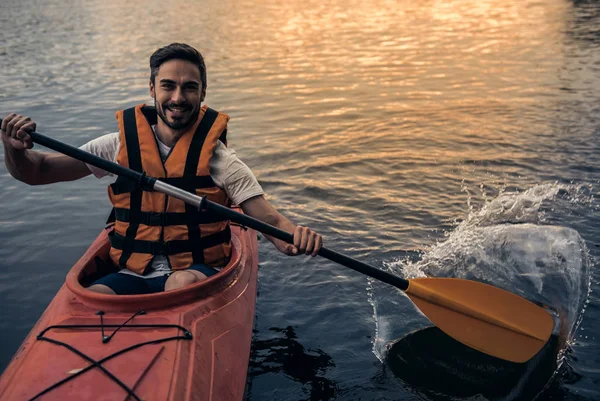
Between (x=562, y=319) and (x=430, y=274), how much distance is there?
41.8 inches

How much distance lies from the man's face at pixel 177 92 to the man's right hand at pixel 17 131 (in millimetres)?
652

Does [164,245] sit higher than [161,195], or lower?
lower

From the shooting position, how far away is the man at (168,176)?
3.30 m

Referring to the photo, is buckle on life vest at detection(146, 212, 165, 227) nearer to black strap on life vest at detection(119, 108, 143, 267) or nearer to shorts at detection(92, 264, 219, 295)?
black strap on life vest at detection(119, 108, 143, 267)

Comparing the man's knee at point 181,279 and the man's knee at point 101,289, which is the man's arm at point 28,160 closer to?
the man's knee at point 101,289

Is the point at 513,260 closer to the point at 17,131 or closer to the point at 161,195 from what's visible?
the point at 161,195

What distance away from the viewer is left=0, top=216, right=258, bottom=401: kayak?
2.68 metres

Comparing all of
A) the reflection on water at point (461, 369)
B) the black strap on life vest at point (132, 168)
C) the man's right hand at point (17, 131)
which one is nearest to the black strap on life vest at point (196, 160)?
the black strap on life vest at point (132, 168)

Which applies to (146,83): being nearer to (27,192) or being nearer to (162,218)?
(27,192)

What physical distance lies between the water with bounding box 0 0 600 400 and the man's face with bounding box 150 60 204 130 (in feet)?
5.39

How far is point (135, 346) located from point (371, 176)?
469cm

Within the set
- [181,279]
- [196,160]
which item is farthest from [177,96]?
[181,279]

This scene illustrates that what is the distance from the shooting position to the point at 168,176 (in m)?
3.36

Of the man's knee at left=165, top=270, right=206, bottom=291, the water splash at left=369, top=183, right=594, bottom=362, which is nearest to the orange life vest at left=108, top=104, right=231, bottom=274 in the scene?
the man's knee at left=165, top=270, right=206, bottom=291
